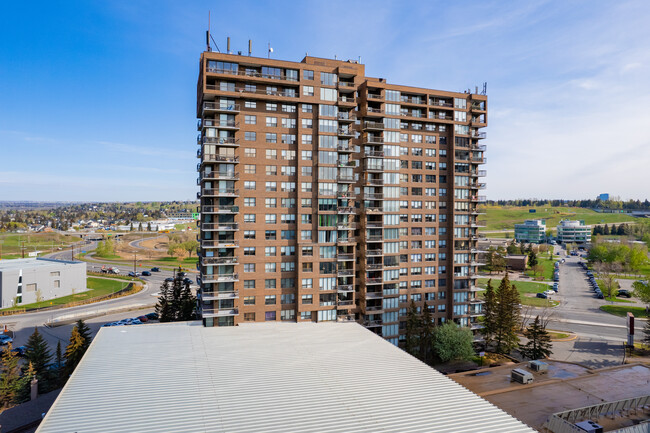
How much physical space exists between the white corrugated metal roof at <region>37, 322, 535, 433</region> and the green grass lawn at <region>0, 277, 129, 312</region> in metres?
69.2

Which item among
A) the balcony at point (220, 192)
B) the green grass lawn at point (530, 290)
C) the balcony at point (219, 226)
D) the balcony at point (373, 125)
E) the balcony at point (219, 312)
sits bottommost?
the green grass lawn at point (530, 290)

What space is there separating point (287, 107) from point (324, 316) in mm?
30963

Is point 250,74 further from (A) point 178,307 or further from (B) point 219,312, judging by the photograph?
(A) point 178,307

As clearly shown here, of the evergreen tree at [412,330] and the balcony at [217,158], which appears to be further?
the evergreen tree at [412,330]

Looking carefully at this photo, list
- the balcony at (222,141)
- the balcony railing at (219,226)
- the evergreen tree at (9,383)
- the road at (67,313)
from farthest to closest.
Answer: the road at (67,313) → the balcony at (222,141) → the balcony railing at (219,226) → the evergreen tree at (9,383)

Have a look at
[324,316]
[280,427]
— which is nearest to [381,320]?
[324,316]

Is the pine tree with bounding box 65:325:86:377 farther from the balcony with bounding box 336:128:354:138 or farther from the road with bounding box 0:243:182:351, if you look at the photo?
the balcony with bounding box 336:128:354:138

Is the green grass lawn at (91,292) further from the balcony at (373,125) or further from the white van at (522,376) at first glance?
the white van at (522,376)

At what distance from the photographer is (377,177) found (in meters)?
61.3

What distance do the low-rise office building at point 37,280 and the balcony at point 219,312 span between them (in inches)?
2979

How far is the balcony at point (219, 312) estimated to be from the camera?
49.8m

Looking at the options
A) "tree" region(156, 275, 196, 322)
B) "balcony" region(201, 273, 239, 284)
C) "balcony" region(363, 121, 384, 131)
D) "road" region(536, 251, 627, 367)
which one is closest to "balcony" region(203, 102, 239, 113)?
"balcony" region(363, 121, 384, 131)

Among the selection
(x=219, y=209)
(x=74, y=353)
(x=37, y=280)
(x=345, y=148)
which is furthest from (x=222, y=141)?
(x=37, y=280)

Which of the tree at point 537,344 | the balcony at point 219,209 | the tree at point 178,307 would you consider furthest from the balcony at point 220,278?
the tree at point 537,344
